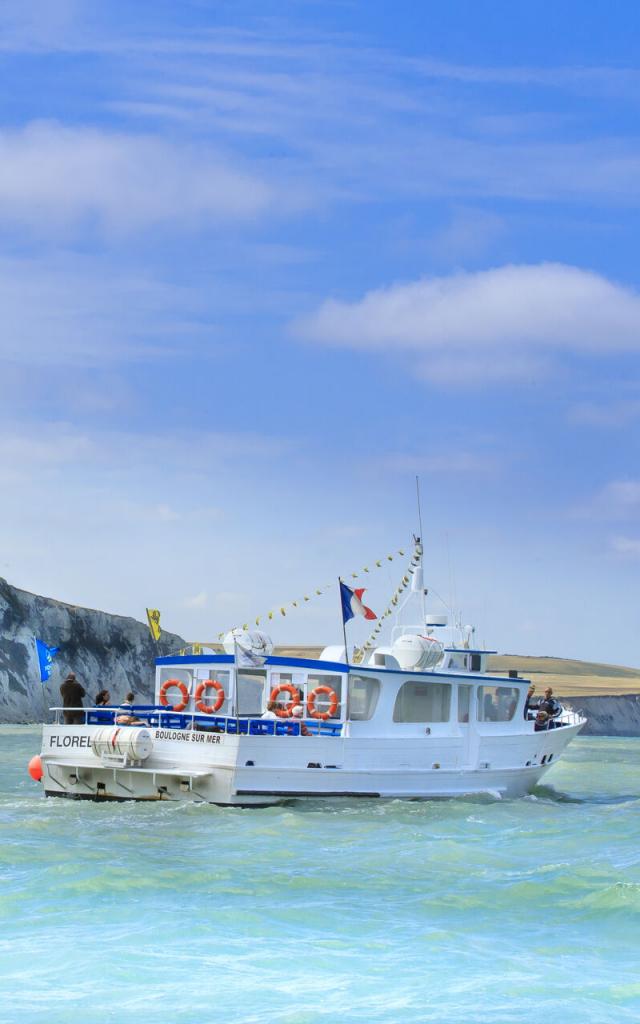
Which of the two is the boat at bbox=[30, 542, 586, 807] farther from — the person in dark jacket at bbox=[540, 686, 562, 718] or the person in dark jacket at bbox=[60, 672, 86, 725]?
the person in dark jacket at bbox=[540, 686, 562, 718]

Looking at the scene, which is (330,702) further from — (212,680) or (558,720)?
(558,720)

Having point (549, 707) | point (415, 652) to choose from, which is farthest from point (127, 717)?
point (549, 707)

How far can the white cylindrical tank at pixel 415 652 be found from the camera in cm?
3011

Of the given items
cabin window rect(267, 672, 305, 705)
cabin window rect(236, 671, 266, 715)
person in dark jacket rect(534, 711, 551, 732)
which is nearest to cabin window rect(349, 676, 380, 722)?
cabin window rect(267, 672, 305, 705)

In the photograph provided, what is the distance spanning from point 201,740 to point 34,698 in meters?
55.8

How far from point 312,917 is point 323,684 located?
12487 mm

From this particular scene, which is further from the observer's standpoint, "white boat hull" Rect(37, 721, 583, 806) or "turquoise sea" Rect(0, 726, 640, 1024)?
→ "white boat hull" Rect(37, 721, 583, 806)

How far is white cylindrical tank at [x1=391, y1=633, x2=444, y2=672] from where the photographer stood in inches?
1185

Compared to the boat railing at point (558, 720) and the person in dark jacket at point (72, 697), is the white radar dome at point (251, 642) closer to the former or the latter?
the person in dark jacket at point (72, 697)

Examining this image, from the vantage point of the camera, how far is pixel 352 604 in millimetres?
29719

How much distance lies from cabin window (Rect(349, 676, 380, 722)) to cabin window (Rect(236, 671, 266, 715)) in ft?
7.56

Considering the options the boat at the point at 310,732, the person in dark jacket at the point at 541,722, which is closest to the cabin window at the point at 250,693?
the boat at the point at 310,732

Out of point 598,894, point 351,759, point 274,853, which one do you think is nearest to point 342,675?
point 351,759

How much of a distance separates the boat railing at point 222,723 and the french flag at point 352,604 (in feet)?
9.12
